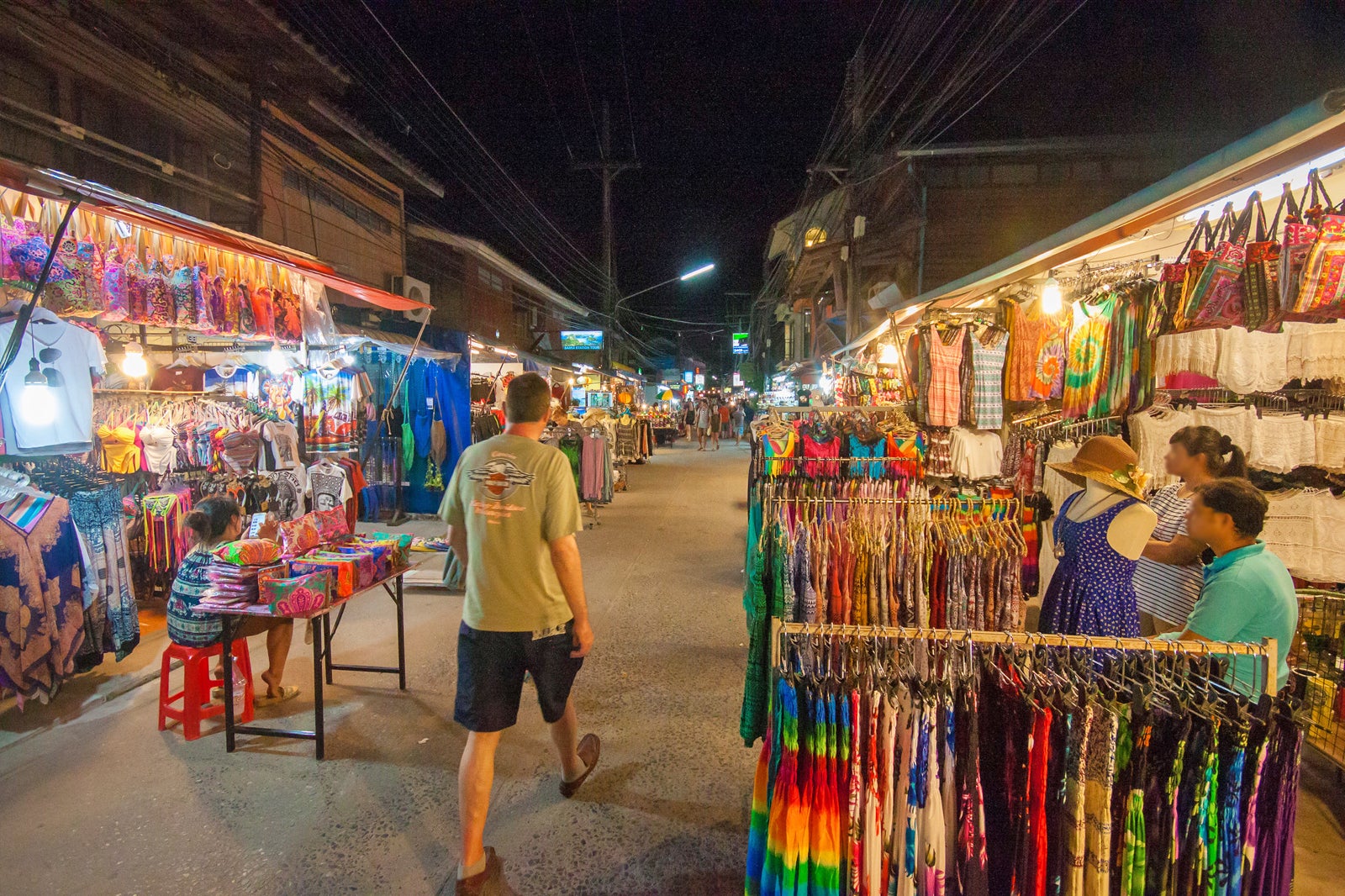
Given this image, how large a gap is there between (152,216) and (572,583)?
3.17 m

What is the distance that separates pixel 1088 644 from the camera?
1.92m

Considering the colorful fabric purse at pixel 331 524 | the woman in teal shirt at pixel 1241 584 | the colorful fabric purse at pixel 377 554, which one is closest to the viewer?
the woman in teal shirt at pixel 1241 584

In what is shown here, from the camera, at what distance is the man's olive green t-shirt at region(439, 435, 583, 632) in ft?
8.59

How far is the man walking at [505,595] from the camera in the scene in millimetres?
2555

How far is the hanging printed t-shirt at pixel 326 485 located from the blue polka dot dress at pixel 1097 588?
20.6 ft

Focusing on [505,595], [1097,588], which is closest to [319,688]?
[505,595]

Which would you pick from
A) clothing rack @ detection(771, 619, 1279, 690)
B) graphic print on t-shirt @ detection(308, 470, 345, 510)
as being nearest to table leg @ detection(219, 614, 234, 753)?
graphic print on t-shirt @ detection(308, 470, 345, 510)

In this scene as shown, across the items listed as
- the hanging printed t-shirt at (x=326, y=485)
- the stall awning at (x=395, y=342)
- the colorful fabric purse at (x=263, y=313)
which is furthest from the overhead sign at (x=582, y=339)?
the colorful fabric purse at (x=263, y=313)

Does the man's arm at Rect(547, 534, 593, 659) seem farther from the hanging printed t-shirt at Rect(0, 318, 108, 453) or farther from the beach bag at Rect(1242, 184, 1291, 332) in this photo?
the hanging printed t-shirt at Rect(0, 318, 108, 453)

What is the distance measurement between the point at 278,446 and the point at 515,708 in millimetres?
5067

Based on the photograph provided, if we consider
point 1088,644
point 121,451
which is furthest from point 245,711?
point 1088,644

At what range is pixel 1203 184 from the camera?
2348 mm

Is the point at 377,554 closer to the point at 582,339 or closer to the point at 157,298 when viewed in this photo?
the point at 157,298

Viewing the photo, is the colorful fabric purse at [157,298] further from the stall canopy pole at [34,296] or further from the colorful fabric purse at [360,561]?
the colorful fabric purse at [360,561]
